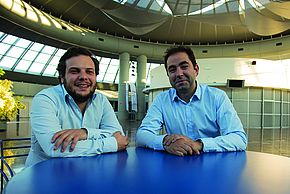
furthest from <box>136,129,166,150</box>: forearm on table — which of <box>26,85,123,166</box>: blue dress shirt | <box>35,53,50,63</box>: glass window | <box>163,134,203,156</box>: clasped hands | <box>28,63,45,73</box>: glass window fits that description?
<box>28,63,45,73</box>: glass window

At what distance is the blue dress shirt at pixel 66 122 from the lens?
6.34ft

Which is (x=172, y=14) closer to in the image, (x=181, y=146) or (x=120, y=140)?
(x=120, y=140)

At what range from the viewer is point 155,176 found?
1335mm

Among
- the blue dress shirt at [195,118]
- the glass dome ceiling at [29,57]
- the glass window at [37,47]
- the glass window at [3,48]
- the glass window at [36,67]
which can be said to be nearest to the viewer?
the blue dress shirt at [195,118]

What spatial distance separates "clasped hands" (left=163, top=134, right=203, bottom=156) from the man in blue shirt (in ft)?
0.84

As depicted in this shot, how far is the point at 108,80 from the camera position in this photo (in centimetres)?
3903

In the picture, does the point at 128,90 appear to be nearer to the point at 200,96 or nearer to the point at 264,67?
the point at 264,67

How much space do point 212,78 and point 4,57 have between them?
22.3 metres

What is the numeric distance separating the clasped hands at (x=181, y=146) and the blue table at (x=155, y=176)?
0.08 meters

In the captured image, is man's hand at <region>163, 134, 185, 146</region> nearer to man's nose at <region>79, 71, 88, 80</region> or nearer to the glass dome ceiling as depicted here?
man's nose at <region>79, 71, 88, 80</region>

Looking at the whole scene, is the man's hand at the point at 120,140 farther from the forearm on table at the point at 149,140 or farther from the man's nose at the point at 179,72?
the man's nose at the point at 179,72

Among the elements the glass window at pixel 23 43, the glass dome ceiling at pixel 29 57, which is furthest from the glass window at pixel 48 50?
the glass window at pixel 23 43

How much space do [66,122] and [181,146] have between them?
3.33ft

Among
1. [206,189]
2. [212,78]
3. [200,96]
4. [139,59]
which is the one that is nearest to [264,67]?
[212,78]
